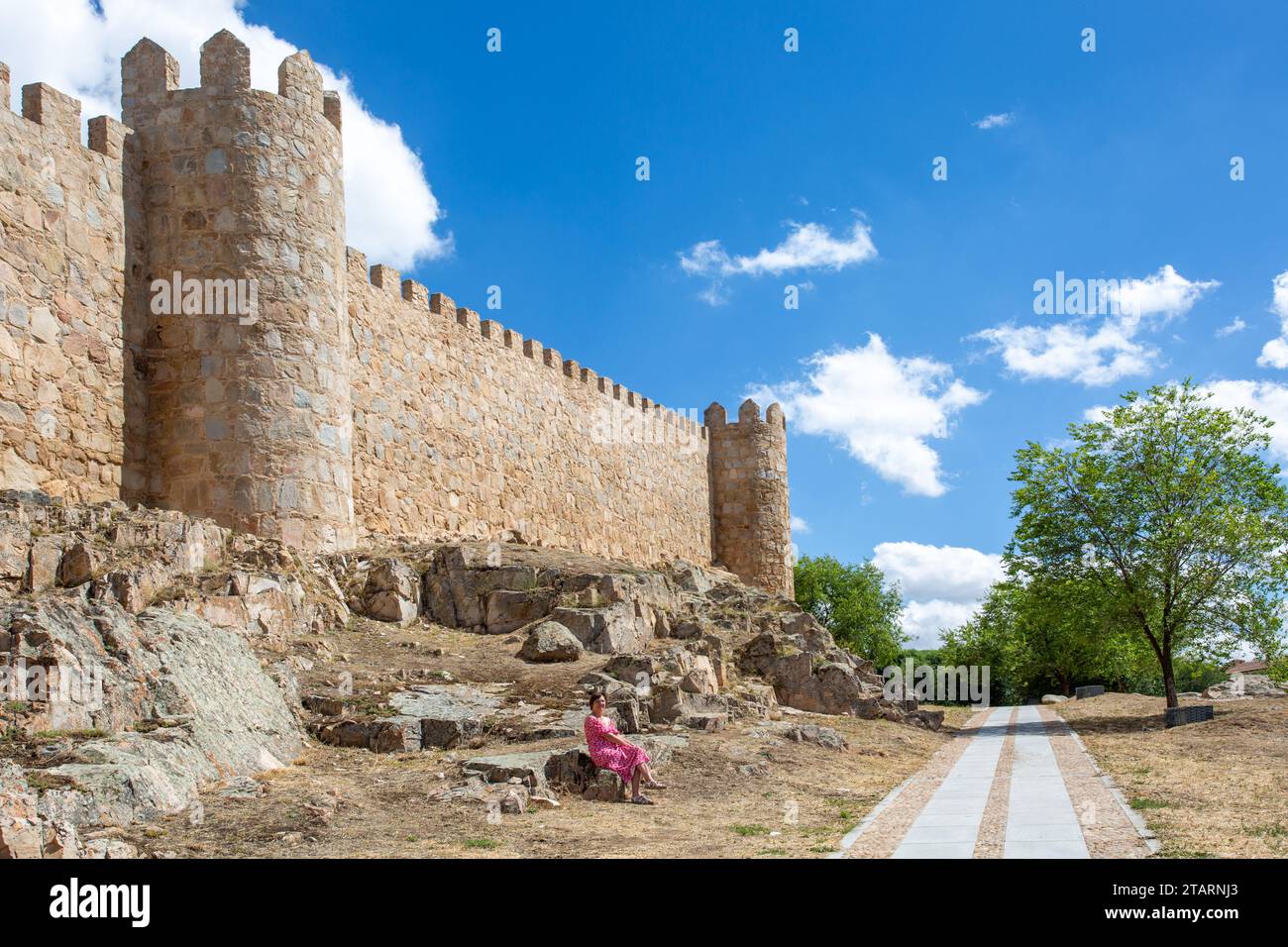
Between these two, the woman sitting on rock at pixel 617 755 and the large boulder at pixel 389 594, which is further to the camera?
the large boulder at pixel 389 594

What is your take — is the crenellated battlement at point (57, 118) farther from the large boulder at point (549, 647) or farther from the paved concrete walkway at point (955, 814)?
the paved concrete walkway at point (955, 814)

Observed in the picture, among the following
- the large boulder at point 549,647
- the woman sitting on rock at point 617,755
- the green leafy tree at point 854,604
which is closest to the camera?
the woman sitting on rock at point 617,755

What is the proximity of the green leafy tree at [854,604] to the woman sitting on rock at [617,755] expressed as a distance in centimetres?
4153

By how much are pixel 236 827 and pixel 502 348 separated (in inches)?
708

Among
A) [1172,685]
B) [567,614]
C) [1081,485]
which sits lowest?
[1172,685]

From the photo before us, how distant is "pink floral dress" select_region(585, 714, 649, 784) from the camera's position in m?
10.6

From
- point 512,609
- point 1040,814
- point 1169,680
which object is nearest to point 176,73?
point 512,609

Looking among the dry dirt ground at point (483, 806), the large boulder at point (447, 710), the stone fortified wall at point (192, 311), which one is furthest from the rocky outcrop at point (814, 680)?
the large boulder at point (447, 710)

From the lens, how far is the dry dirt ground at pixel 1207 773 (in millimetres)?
8324

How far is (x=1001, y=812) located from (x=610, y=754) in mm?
3367
